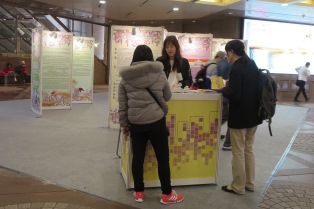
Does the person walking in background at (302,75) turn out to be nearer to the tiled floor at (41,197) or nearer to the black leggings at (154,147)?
the black leggings at (154,147)

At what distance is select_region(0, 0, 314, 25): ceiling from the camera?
10055 mm

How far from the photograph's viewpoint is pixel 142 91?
2.58 meters

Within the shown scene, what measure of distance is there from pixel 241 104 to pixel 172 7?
8.97 m

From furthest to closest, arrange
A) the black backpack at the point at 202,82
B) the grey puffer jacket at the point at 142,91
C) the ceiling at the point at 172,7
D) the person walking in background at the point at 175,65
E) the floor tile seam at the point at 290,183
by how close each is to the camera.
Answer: the ceiling at the point at 172,7 < the black backpack at the point at 202,82 < the person walking in background at the point at 175,65 < the floor tile seam at the point at 290,183 < the grey puffer jacket at the point at 142,91

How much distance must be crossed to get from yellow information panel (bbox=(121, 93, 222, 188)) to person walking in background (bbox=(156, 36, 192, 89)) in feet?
2.49

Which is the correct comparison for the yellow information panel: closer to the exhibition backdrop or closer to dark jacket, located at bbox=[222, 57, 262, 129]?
dark jacket, located at bbox=[222, 57, 262, 129]

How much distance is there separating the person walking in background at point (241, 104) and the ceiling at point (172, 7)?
7220mm

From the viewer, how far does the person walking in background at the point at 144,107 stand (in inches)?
101

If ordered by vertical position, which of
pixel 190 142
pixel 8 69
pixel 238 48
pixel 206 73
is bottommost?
pixel 190 142

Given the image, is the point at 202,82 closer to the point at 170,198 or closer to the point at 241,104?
the point at 241,104

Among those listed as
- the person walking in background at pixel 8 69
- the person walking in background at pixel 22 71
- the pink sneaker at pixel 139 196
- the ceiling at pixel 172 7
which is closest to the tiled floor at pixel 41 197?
the pink sneaker at pixel 139 196

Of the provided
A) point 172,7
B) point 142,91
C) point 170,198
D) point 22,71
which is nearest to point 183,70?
point 142,91

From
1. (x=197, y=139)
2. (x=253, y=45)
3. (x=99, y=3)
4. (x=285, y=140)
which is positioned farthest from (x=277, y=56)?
(x=197, y=139)

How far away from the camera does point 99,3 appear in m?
10.9
